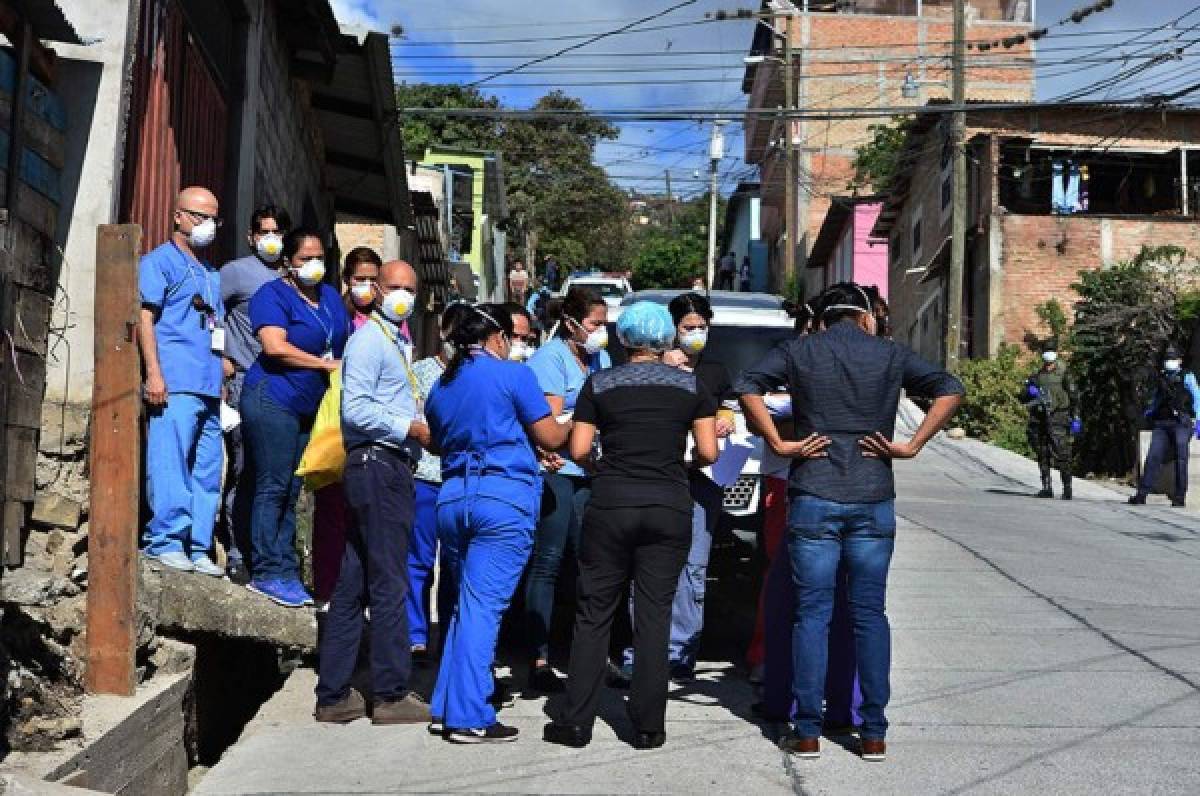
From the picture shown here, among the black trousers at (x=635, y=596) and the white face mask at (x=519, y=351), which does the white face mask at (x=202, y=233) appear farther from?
the black trousers at (x=635, y=596)

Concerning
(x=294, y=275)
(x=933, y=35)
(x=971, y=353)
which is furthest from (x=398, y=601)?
(x=933, y=35)

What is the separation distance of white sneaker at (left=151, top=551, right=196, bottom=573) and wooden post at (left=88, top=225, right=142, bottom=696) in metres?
0.88

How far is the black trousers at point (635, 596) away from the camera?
671cm

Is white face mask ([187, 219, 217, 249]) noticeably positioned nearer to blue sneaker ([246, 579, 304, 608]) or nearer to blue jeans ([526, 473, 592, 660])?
blue sneaker ([246, 579, 304, 608])

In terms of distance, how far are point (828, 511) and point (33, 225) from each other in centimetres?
372

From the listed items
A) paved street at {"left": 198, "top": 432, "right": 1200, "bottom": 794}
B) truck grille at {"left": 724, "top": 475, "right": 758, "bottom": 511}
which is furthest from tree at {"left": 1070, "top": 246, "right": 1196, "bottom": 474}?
truck grille at {"left": 724, "top": 475, "right": 758, "bottom": 511}

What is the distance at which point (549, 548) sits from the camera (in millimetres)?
7984

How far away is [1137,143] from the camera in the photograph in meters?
36.4

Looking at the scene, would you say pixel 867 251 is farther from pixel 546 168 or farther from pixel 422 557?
pixel 422 557

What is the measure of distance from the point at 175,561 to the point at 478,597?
5.06 ft

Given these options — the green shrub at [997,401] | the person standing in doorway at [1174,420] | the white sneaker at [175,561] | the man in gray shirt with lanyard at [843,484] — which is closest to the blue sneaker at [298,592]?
the white sneaker at [175,561]

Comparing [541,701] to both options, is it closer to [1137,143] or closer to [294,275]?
[294,275]

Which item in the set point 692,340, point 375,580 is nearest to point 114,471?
point 375,580

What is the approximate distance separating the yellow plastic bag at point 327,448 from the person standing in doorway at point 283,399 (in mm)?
464
